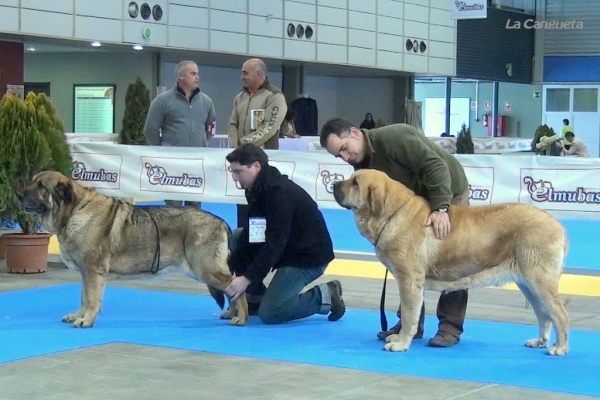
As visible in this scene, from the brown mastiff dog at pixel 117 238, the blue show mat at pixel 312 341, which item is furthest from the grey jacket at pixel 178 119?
the brown mastiff dog at pixel 117 238

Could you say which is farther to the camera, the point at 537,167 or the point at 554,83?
the point at 554,83

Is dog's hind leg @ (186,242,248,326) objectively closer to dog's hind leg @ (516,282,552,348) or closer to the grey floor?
the grey floor

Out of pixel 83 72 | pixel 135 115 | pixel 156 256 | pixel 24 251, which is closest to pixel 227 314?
pixel 156 256

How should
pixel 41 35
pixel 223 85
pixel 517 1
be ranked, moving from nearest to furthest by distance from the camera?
1. pixel 41 35
2. pixel 223 85
3. pixel 517 1

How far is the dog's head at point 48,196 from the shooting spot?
6.89 meters

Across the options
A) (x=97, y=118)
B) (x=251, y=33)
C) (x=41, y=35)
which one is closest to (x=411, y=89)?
(x=251, y=33)

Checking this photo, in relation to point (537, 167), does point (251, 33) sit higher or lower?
higher

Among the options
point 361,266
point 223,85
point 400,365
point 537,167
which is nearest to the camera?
point 400,365

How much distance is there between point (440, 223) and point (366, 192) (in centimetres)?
47

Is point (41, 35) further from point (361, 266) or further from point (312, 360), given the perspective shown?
point (312, 360)

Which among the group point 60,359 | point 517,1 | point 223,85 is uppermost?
point 517,1

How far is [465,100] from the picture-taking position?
42.7m

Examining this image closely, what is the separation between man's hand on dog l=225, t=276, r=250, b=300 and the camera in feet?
22.4

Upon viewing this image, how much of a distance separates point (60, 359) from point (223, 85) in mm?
26154
